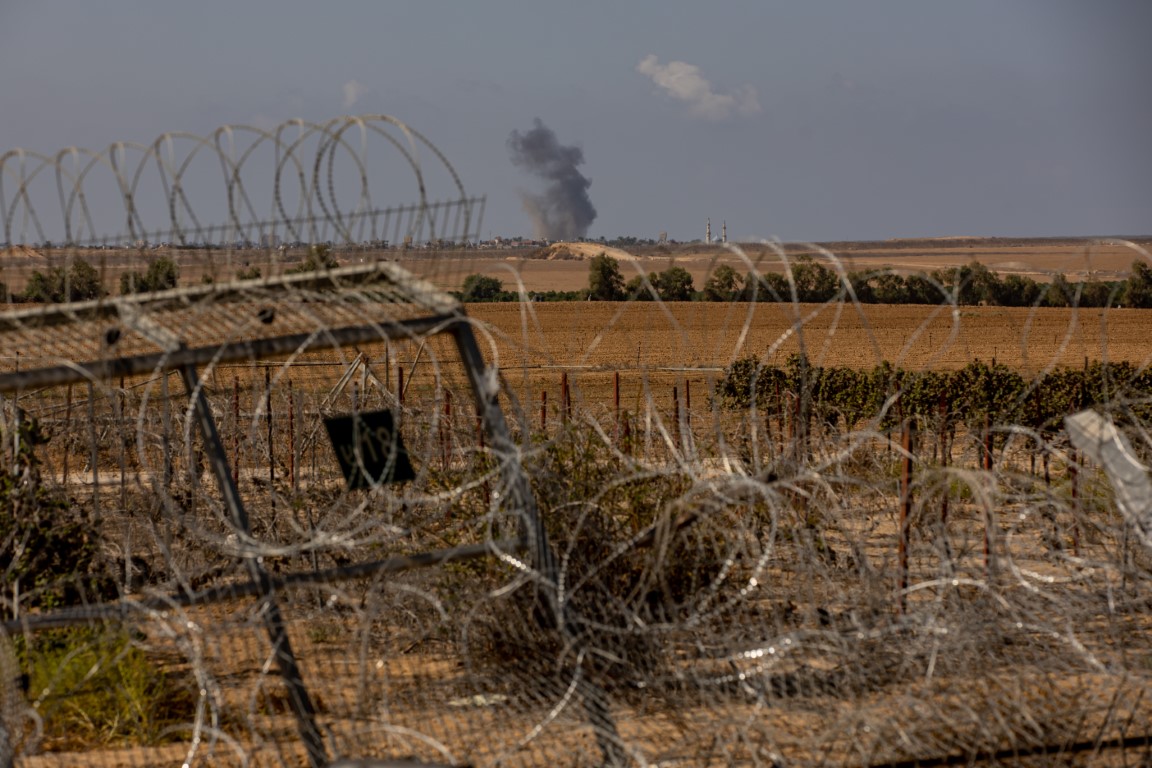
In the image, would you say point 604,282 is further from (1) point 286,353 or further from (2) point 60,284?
(1) point 286,353

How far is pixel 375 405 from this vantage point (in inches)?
586

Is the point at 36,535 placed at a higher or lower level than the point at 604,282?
higher

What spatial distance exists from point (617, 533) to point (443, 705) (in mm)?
1628

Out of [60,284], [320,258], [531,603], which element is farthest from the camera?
[531,603]

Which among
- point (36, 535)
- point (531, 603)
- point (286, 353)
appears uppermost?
point (286, 353)

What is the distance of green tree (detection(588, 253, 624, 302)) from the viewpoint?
59.2m

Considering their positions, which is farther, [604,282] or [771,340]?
[604,282]

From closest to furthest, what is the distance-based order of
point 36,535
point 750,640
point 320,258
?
point 320,258 < point 750,640 < point 36,535

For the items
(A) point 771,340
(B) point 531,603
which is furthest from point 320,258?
(A) point 771,340

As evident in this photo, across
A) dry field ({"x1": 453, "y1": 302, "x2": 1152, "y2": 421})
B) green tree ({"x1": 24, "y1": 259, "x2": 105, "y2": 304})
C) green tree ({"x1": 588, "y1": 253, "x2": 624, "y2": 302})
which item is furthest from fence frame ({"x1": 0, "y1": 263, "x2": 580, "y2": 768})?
green tree ({"x1": 588, "y1": 253, "x2": 624, "y2": 302})

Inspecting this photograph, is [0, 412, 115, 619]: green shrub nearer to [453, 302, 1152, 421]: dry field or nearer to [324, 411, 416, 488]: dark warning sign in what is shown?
[324, 411, 416, 488]: dark warning sign

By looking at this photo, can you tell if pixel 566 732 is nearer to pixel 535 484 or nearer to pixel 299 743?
pixel 299 743

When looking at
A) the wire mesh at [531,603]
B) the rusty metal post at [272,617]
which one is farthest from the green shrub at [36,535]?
the rusty metal post at [272,617]

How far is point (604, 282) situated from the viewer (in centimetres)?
6019
